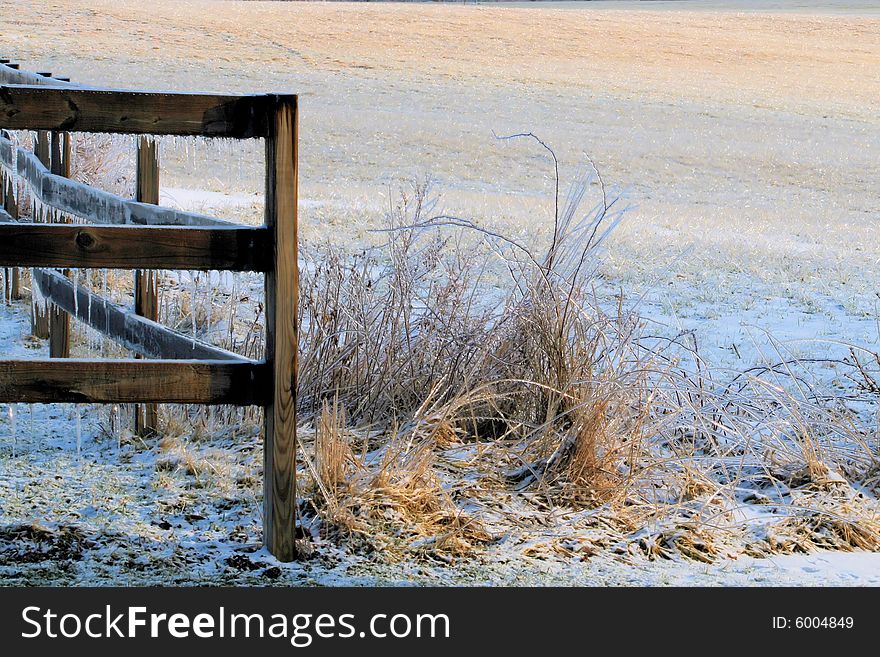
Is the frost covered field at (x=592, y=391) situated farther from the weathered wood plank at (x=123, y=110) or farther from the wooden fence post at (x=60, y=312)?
the weathered wood plank at (x=123, y=110)

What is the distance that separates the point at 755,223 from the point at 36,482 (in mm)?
11215

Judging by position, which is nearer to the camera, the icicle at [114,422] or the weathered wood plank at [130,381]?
the weathered wood plank at [130,381]

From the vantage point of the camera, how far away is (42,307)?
5391mm

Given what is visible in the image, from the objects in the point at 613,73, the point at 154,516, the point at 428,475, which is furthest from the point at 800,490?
the point at 613,73

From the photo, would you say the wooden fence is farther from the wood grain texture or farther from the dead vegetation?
the wood grain texture

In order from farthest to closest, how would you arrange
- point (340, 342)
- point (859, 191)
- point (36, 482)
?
point (859, 191) → point (340, 342) → point (36, 482)

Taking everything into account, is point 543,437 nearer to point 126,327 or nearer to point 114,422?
point 126,327

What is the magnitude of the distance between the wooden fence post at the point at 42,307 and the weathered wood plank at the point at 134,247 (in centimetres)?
217

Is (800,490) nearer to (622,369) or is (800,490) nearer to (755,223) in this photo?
(622,369)

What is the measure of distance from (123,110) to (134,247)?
1.23ft

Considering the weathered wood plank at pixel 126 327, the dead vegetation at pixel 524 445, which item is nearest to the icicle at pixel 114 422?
the dead vegetation at pixel 524 445

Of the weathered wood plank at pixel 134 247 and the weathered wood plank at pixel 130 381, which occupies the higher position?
the weathered wood plank at pixel 134 247

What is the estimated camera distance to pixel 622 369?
3.95m

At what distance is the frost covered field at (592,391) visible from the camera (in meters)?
3.26
